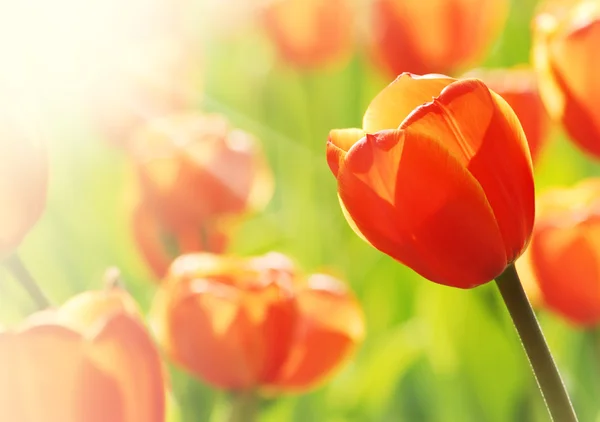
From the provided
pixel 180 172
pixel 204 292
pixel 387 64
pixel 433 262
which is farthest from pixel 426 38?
pixel 433 262

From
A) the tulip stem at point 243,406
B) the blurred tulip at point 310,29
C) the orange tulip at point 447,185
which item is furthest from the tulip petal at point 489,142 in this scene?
the blurred tulip at point 310,29

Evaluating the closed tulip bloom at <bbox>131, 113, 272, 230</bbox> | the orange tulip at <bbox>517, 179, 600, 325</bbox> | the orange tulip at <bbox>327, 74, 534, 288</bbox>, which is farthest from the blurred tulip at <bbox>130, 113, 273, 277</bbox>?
the orange tulip at <bbox>327, 74, 534, 288</bbox>

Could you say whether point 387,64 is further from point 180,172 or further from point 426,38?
point 180,172

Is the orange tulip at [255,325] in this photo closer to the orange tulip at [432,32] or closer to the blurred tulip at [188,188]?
the blurred tulip at [188,188]

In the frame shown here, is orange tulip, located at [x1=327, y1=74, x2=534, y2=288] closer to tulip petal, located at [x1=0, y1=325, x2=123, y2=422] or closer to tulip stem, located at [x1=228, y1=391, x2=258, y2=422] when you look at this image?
tulip petal, located at [x1=0, y1=325, x2=123, y2=422]

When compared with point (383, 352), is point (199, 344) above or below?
above

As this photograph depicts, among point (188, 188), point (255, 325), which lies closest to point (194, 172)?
point (188, 188)

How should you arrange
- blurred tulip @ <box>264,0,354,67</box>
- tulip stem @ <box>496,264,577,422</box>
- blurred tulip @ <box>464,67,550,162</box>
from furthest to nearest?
1. blurred tulip @ <box>264,0,354,67</box>
2. blurred tulip @ <box>464,67,550,162</box>
3. tulip stem @ <box>496,264,577,422</box>
